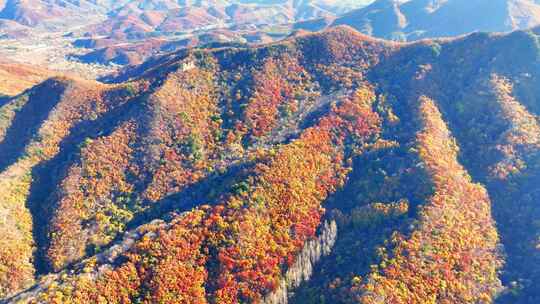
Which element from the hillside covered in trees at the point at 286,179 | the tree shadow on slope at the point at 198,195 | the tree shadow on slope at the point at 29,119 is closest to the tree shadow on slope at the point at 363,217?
the hillside covered in trees at the point at 286,179

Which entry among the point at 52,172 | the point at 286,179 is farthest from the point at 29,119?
the point at 286,179

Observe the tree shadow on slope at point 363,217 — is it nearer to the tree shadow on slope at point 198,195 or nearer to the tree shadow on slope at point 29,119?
the tree shadow on slope at point 198,195

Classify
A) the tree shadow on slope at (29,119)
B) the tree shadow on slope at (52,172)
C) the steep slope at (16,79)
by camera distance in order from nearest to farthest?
the tree shadow on slope at (52,172) → the tree shadow on slope at (29,119) → the steep slope at (16,79)

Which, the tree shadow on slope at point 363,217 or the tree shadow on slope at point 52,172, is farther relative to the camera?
Answer: the tree shadow on slope at point 52,172

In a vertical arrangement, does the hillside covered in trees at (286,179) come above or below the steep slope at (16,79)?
above

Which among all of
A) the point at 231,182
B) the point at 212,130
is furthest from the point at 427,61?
the point at 231,182

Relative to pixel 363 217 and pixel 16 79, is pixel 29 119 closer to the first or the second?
pixel 16 79

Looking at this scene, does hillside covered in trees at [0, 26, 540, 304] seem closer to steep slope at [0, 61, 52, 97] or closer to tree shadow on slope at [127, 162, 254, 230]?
tree shadow on slope at [127, 162, 254, 230]

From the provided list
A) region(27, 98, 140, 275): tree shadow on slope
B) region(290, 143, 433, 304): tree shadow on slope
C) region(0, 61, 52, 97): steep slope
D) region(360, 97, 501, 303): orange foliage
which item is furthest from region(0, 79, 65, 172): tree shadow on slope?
region(360, 97, 501, 303): orange foliage
